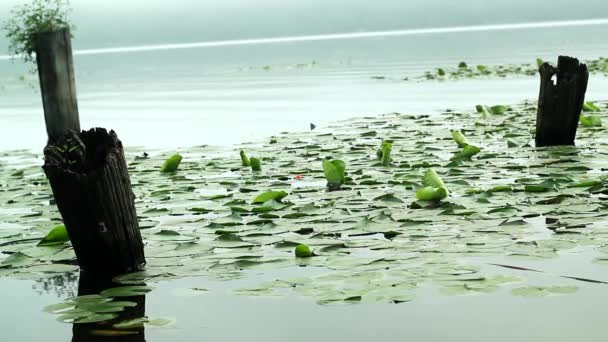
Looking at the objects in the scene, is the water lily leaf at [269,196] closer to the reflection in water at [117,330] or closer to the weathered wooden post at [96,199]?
the weathered wooden post at [96,199]

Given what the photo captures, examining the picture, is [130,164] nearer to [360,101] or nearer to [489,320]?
[489,320]

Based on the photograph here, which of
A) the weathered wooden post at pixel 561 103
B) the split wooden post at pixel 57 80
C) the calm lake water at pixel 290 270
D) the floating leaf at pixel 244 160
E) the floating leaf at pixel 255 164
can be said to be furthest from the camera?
the split wooden post at pixel 57 80

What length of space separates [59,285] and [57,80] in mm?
4704

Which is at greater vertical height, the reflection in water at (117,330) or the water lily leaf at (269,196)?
the water lily leaf at (269,196)

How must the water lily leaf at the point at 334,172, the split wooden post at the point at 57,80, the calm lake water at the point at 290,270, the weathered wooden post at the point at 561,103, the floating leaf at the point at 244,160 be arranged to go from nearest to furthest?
the calm lake water at the point at 290,270 < the water lily leaf at the point at 334,172 < the floating leaf at the point at 244,160 < the weathered wooden post at the point at 561,103 < the split wooden post at the point at 57,80

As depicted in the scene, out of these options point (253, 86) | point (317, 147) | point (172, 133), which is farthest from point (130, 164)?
point (253, 86)

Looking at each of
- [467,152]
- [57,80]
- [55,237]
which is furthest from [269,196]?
[57,80]

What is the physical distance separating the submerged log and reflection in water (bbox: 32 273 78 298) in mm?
100

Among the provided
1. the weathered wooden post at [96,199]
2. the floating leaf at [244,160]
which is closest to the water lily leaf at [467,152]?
the floating leaf at [244,160]

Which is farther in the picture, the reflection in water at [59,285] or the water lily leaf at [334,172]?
the water lily leaf at [334,172]

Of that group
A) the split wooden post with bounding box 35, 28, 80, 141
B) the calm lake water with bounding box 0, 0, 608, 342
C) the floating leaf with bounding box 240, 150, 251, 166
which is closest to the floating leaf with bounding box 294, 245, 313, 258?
the calm lake water with bounding box 0, 0, 608, 342

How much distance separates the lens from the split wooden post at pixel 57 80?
8.90 metres

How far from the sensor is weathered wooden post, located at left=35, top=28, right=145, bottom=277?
446cm

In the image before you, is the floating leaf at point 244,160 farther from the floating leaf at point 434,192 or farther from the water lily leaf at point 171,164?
the floating leaf at point 434,192
